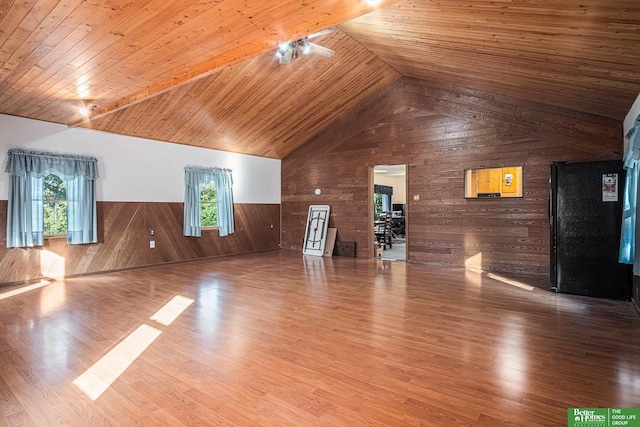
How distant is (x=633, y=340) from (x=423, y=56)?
175 inches

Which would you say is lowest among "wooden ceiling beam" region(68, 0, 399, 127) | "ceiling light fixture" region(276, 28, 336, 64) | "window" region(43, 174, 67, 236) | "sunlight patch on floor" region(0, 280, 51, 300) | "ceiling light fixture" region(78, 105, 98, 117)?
"sunlight patch on floor" region(0, 280, 51, 300)

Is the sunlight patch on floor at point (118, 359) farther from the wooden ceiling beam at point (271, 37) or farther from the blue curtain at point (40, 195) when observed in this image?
the blue curtain at point (40, 195)

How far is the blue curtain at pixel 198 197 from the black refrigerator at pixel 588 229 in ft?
20.8

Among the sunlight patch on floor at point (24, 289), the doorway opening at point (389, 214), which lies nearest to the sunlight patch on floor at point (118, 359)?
the sunlight patch on floor at point (24, 289)

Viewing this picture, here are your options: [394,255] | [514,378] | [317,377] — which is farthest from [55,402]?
[394,255]

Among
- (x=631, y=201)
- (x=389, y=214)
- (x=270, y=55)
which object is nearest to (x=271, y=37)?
(x=270, y=55)

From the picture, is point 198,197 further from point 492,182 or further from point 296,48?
point 492,182

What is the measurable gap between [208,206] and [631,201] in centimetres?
736

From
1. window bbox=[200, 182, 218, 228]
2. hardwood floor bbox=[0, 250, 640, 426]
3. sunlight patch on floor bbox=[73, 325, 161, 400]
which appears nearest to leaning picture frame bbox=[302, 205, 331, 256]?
window bbox=[200, 182, 218, 228]

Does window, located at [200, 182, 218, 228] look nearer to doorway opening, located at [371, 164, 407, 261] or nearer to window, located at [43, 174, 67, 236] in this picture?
window, located at [43, 174, 67, 236]

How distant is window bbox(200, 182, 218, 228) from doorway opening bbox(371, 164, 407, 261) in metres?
3.69

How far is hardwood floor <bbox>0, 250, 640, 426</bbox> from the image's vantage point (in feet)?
6.76

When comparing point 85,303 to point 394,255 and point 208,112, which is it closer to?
point 208,112

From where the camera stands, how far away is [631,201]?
11.6ft
